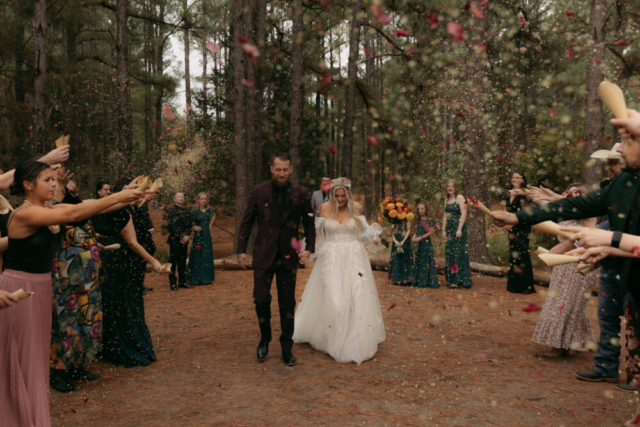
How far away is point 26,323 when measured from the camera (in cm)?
327

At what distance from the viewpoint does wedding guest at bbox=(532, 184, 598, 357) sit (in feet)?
18.7

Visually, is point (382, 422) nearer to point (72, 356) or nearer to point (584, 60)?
point (72, 356)

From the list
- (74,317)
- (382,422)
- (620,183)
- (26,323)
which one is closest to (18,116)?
(74,317)

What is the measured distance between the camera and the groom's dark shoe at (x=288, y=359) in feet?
18.5

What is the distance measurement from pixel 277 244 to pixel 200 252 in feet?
21.4

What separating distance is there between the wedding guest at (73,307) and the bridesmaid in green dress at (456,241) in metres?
8.04

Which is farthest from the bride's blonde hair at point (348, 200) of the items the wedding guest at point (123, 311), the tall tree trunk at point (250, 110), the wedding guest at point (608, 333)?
the tall tree trunk at point (250, 110)

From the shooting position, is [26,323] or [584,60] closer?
[26,323]

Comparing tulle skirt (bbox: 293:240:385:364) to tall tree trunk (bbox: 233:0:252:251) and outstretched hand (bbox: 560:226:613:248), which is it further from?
tall tree trunk (bbox: 233:0:252:251)

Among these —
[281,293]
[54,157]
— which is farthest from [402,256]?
[54,157]

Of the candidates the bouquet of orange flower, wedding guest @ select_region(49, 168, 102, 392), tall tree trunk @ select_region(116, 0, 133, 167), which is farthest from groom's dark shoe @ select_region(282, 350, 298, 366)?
tall tree trunk @ select_region(116, 0, 133, 167)

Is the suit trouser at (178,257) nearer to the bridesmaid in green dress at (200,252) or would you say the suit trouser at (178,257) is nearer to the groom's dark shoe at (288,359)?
the bridesmaid in green dress at (200,252)

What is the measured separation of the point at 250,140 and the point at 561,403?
12.0 meters

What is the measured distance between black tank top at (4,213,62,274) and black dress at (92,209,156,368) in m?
2.21
